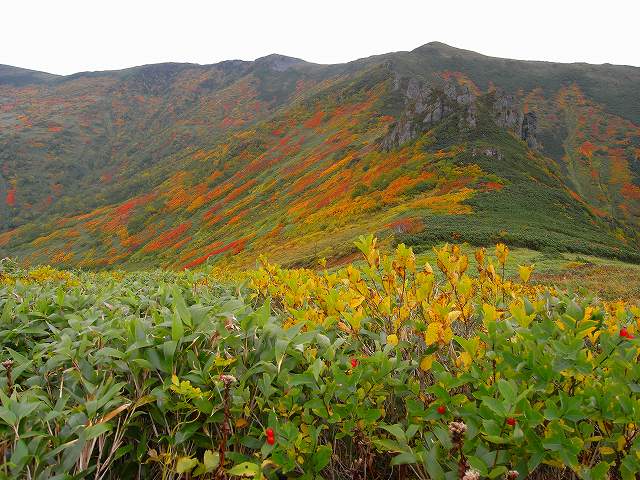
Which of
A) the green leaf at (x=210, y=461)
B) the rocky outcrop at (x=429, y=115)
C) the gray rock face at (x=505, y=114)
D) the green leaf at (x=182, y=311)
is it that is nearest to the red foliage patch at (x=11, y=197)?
the rocky outcrop at (x=429, y=115)

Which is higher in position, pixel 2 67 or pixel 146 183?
pixel 2 67

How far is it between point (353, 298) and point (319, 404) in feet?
2.71

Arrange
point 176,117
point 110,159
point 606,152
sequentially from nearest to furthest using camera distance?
point 606,152, point 110,159, point 176,117

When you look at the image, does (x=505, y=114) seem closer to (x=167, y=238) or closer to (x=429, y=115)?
(x=429, y=115)

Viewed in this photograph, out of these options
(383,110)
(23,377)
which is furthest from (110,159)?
(23,377)

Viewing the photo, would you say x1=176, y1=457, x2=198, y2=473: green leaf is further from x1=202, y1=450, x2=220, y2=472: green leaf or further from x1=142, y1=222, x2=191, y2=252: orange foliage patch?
x1=142, y1=222, x2=191, y2=252: orange foliage patch

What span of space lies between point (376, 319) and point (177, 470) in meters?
1.45

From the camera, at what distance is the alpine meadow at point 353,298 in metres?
1.58

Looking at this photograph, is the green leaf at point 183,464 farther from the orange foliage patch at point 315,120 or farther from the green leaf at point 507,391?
the orange foliage patch at point 315,120

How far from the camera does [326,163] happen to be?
51.7 m

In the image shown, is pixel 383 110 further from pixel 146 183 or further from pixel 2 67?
pixel 2 67

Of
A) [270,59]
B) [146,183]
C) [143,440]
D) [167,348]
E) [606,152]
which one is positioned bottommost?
[146,183]

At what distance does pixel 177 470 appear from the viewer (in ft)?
4.96

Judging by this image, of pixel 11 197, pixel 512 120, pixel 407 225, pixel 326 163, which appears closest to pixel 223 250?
pixel 326 163
